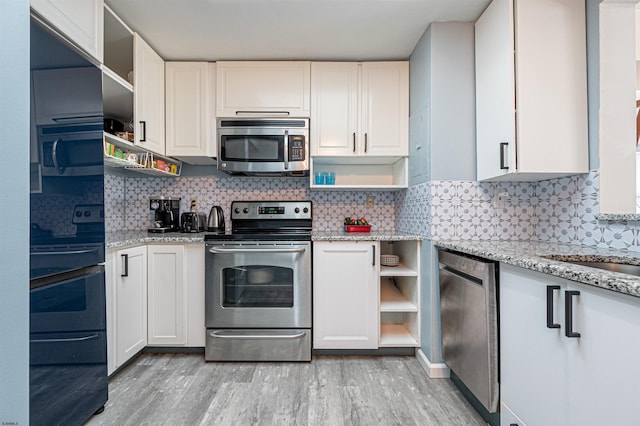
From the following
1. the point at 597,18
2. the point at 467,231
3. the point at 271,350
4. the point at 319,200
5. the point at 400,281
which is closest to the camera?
the point at 597,18

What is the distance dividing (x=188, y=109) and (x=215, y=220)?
94 centimetres

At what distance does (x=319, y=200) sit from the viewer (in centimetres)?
298

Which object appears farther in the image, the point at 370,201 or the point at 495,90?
the point at 370,201

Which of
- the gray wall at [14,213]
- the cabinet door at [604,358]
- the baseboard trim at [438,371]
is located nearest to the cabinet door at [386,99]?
the baseboard trim at [438,371]

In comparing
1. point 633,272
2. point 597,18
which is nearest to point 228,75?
point 597,18

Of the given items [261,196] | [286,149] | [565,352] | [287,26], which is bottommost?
[565,352]

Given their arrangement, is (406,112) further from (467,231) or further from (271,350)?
(271,350)

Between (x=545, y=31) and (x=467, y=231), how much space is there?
1.19 meters

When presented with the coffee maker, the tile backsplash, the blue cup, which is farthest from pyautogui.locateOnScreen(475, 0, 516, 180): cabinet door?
the coffee maker

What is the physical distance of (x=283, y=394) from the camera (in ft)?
6.07

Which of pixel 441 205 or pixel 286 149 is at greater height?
pixel 286 149

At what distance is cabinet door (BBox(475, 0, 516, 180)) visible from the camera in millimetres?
1685

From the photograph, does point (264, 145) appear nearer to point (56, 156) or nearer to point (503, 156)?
point (56, 156)

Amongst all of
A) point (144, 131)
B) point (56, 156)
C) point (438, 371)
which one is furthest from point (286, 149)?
point (438, 371)
